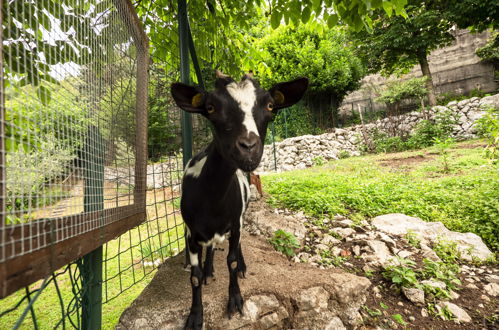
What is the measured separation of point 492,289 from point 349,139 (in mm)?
12262

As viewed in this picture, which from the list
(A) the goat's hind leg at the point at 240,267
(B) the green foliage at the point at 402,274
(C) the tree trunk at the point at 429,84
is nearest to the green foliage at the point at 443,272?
(B) the green foliage at the point at 402,274

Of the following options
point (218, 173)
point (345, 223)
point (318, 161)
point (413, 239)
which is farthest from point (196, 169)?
point (318, 161)

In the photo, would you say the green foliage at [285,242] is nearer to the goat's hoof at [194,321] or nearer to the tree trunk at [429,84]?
the goat's hoof at [194,321]

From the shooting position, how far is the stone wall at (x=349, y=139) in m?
12.5

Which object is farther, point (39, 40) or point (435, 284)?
point (435, 284)

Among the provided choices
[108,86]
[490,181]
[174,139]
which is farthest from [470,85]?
[108,86]

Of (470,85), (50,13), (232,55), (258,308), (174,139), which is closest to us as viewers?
(50,13)

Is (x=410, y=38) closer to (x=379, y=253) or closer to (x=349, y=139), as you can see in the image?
(x=349, y=139)

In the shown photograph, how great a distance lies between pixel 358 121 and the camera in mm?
17078

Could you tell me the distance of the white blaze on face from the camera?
1.75m

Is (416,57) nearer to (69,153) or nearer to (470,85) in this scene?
(470,85)

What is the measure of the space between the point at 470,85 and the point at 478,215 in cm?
1974

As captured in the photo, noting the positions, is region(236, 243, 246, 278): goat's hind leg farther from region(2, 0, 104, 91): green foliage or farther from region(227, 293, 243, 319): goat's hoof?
region(2, 0, 104, 91): green foliage

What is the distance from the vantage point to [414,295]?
2.78 m
